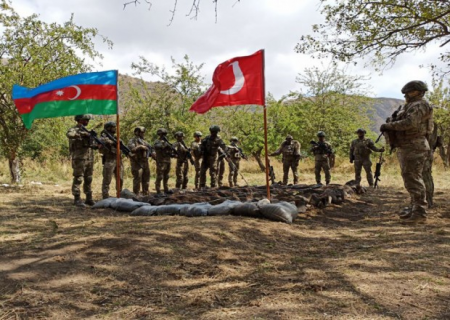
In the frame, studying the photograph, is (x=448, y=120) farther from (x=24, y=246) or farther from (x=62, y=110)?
(x=24, y=246)

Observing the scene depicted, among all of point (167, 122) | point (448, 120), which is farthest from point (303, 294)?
point (448, 120)

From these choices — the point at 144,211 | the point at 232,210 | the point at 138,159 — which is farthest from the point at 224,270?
the point at 138,159

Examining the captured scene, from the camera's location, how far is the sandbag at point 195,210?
21.0 feet

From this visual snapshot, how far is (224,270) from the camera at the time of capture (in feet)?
11.8

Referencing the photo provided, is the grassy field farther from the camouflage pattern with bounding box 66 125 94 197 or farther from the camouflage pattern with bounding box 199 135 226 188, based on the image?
the camouflage pattern with bounding box 199 135 226 188

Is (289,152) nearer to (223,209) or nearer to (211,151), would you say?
(211,151)

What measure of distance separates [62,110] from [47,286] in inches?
216

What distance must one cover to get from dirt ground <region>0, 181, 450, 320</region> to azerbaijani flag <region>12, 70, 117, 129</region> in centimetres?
276

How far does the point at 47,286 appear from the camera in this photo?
3070 mm

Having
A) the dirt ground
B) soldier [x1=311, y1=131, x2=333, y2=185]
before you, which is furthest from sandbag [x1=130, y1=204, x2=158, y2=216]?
soldier [x1=311, y1=131, x2=333, y2=185]

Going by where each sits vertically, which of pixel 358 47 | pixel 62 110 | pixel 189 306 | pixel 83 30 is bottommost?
pixel 189 306

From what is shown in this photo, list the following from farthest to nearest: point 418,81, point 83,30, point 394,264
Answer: point 83,30 < point 418,81 < point 394,264

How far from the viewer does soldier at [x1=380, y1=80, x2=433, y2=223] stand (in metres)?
5.84

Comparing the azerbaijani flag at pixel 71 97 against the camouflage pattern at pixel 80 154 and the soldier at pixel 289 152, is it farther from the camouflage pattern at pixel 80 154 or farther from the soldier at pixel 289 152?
the soldier at pixel 289 152
